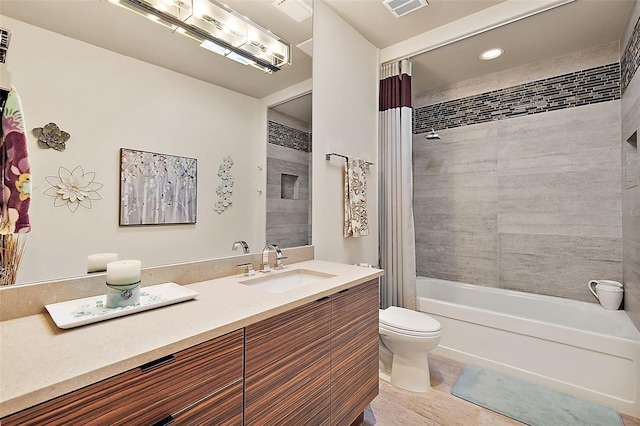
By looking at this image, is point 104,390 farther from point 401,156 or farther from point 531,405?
point 401,156

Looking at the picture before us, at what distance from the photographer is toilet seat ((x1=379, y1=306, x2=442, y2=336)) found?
1946 millimetres

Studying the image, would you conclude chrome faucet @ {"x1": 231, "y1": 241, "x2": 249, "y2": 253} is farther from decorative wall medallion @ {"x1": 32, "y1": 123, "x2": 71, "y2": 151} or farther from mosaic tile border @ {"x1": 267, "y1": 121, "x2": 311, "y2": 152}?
decorative wall medallion @ {"x1": 32, "y1": 123, "x2": 71, "y2": 151}

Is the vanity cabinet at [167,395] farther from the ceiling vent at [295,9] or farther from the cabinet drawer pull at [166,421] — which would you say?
the ceiling vent at [295,9]

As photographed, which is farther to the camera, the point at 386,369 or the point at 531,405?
the point at 386,369

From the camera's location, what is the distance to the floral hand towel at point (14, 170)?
86cm

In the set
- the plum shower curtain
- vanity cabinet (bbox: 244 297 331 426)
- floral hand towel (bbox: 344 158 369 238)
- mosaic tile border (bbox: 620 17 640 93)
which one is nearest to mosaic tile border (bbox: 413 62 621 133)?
mosaic tile border (bbox: 620 17 640 93)

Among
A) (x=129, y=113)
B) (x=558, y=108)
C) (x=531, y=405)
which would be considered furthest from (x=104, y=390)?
(x=558, y=108)

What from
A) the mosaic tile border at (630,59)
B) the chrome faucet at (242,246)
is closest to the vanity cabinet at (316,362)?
the chrome faucet at (242,246)

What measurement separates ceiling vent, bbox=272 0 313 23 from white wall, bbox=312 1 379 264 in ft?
0.33

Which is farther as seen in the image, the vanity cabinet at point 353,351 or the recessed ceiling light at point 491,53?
the recessed ceiling light at point 491,53

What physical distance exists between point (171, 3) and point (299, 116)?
0.93 m

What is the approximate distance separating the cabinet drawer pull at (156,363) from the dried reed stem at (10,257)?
641 millimetres

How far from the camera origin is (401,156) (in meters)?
2.67

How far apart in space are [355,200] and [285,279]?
97 cm
